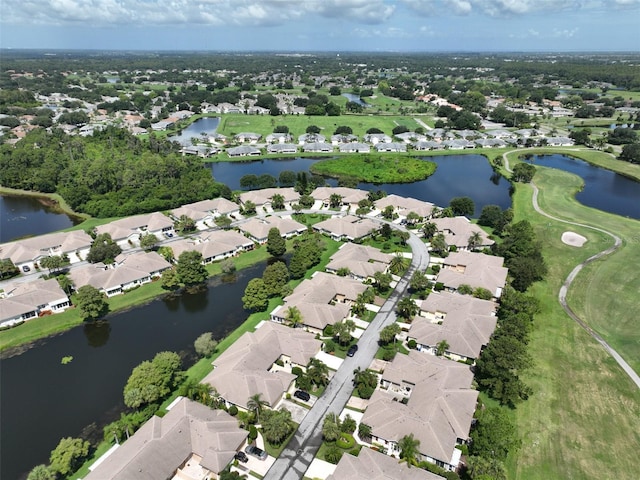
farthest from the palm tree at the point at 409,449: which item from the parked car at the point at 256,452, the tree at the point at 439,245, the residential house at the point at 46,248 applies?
the residential house at the point at 46,248

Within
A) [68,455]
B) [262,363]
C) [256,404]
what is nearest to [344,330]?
[262,363]

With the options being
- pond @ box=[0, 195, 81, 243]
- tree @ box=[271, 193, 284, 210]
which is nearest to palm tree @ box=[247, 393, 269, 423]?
tree @ box=[271, 193, 284, 210]

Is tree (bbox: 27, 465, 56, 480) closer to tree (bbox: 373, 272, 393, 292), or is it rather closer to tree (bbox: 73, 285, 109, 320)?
tree (bbox: 73, 285, 109, 320)

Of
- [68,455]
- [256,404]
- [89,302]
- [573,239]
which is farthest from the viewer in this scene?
[573,239]

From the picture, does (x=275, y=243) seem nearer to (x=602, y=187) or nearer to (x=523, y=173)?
(x=523, y=173)

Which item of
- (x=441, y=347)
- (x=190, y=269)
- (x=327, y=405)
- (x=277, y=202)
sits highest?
(x=190, y=269)

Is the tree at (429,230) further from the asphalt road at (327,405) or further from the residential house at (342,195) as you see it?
the residential house at (342,195)
